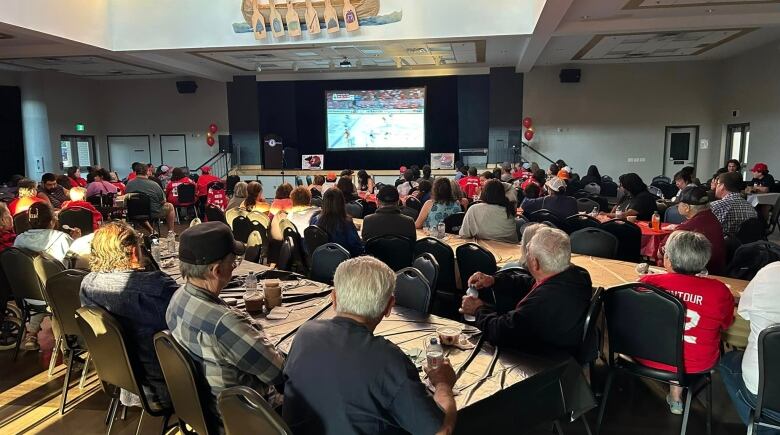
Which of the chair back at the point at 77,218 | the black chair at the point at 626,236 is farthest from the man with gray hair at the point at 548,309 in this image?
the chair back at the point at 77,218

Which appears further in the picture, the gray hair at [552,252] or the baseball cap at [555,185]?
the baseball cap at [555,185]

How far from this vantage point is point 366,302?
1.92m

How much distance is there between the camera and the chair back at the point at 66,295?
3.32 meters

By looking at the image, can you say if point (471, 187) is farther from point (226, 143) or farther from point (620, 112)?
point (226, 143)

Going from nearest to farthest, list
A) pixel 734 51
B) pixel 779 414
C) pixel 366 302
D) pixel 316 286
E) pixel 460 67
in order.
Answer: pixel 366 302 → pixel 779 414 → pixel 316 286 → pixel 734 51 → pixel 460 67

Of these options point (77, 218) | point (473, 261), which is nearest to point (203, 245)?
point (473, 261)

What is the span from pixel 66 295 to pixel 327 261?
1739 mm

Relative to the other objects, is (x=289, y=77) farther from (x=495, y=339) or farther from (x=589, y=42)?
(x=495, y=339)

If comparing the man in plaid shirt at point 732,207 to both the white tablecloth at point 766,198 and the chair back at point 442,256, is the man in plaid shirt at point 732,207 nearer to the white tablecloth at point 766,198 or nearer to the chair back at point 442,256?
the chair back at point 442,256

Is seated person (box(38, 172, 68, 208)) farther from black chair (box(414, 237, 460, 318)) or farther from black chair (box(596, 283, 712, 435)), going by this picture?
black chair (box(596, 283, 712, 435))

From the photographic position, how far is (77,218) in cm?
705

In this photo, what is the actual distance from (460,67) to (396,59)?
251 centimetres

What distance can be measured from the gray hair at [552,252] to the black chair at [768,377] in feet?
2.92

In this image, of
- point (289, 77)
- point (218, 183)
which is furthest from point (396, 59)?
point (218, 183)
